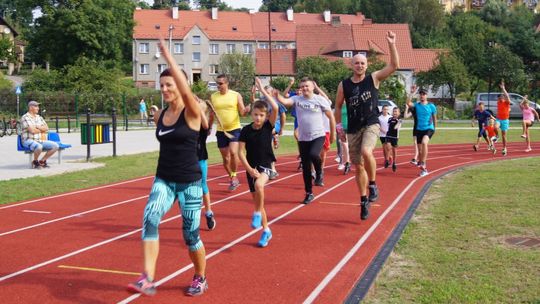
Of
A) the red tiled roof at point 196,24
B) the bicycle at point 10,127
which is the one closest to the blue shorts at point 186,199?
the bicycle at point 10,127

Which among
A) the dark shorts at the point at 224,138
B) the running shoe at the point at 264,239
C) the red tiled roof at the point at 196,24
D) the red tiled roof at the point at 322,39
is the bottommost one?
the running shoe at the point at 264,239

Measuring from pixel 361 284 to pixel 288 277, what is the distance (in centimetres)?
71

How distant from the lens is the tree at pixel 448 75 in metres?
55.0

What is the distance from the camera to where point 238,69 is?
64312 mm

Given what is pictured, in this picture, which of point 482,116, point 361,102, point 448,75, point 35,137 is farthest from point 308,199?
point 448,75

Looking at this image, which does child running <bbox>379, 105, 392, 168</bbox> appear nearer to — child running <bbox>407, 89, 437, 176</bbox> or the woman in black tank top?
child running <bbox>407, 89, 437, 176</bbox>

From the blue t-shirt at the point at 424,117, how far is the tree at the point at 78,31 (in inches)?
2205

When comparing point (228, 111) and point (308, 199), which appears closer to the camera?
point (308, 199)

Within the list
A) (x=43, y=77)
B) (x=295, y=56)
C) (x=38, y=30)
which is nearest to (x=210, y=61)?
(x=295, y=56)

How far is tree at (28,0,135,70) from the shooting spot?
6519 centimetres

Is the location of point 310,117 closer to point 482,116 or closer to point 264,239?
point 264,239

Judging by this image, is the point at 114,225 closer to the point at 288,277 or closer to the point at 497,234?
the point at 288,277

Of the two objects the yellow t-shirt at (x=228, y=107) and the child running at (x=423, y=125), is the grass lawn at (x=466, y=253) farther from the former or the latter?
the yellow t-shirt at (x=228, y=107)

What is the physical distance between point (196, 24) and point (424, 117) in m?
70.9
